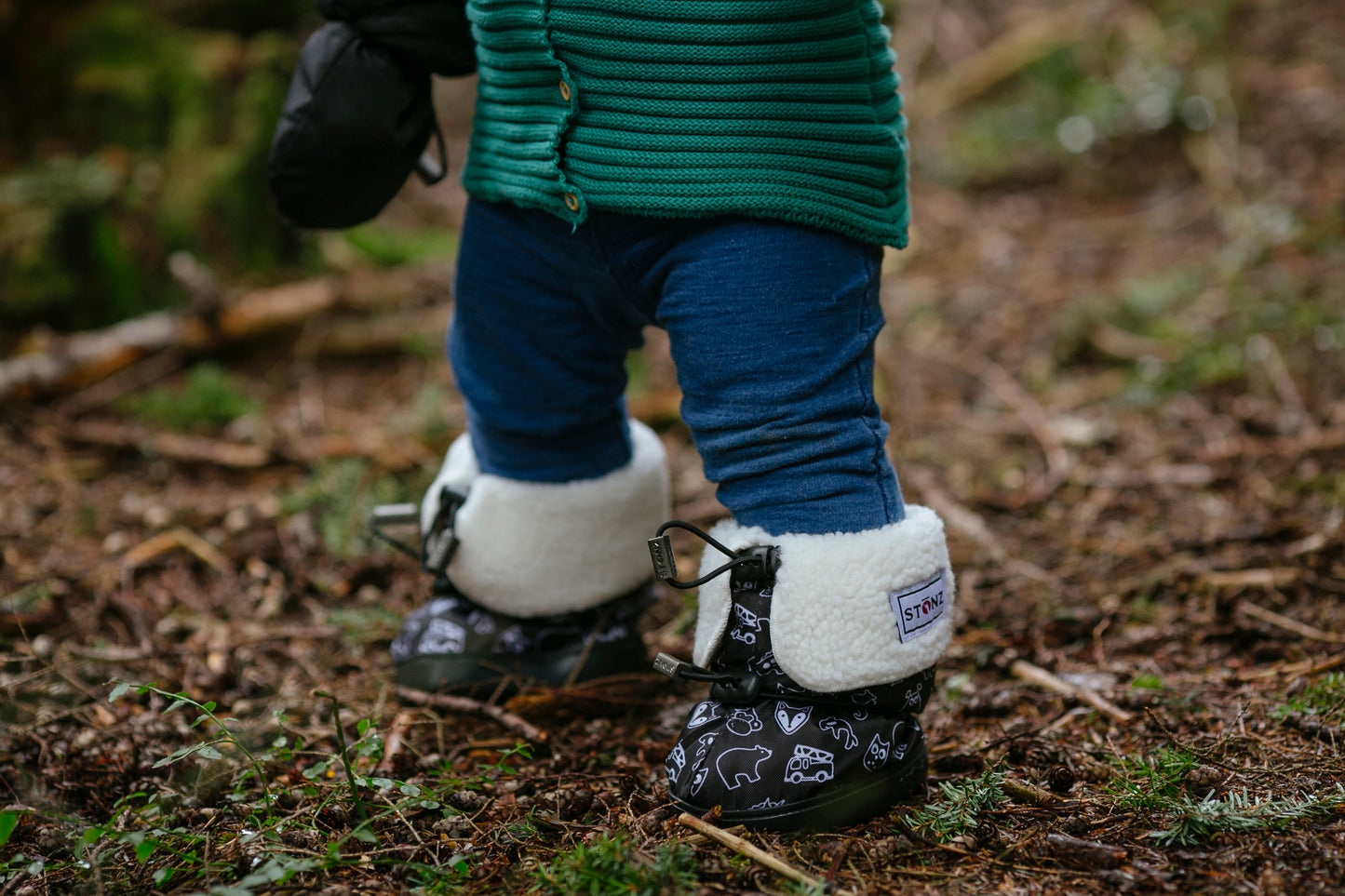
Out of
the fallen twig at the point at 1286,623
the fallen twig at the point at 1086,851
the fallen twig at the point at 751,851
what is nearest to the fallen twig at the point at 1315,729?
the fallen twig at the point at 1286,623

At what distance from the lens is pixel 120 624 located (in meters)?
2.29

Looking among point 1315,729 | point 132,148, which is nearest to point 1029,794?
point 1315,729

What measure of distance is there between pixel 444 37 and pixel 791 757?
4.20 feet

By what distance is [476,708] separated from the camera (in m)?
1.91

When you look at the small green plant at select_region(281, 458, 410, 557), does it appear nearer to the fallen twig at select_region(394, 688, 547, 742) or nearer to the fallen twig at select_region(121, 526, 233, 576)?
the fallen twig at select_region(121, 526, 233, 576)

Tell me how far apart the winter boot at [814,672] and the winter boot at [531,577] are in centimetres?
39

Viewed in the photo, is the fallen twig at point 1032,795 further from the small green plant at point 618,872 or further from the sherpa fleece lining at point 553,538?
the sherpa fleece lining at point 553,538

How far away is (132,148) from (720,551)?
147 inches

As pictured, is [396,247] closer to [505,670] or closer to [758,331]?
[505,670]

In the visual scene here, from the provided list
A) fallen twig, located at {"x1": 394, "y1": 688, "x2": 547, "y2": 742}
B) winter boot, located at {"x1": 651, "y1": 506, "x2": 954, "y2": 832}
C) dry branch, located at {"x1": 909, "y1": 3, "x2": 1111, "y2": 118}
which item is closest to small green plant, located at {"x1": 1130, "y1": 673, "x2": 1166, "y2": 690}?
winter boot, located at {"x1": 651, "y1": 506, "x2": 954, "y2": 832}

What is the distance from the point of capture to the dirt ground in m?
1.38

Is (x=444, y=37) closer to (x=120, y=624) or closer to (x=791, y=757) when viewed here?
(x=791, y=757)

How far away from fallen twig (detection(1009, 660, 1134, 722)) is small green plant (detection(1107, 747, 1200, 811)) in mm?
200

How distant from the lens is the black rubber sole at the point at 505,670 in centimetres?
196
